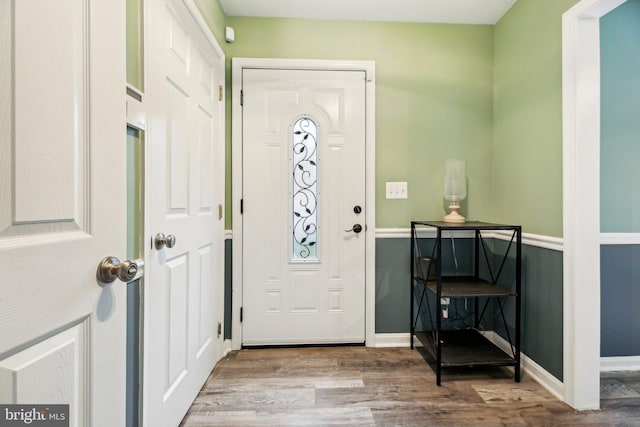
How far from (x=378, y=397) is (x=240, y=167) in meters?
1.70

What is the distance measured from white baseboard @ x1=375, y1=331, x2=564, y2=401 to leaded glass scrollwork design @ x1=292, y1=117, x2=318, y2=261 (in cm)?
84

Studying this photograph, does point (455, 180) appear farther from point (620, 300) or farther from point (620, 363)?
point (620, 363)

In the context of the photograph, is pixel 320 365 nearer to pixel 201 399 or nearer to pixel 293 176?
pixel 201 399

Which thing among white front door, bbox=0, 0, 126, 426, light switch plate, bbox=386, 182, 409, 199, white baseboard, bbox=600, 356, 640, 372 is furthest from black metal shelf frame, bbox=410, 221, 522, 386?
white front door, bbox=0, 0, 126, 426

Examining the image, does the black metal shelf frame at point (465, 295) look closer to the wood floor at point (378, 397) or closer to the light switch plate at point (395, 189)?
the wood floor at point (378, 397)

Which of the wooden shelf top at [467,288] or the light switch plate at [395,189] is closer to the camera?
the wooden shelf top at [467,288]

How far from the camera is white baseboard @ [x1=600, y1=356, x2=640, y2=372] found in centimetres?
201

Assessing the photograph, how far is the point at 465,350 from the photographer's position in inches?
79.8

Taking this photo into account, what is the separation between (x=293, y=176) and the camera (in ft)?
7.57

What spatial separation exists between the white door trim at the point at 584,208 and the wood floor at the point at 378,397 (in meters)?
0.21

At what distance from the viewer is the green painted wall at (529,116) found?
179cm

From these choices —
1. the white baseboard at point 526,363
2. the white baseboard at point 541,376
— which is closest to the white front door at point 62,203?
the white baseboard at point 526,363

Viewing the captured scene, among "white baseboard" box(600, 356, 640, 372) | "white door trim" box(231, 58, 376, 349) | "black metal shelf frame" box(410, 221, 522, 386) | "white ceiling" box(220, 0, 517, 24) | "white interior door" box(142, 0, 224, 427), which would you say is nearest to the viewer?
"white interior door" box(142, 0, 224, 427)

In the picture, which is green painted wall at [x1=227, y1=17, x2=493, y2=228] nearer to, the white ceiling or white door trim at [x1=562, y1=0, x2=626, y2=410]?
the white ceiling
